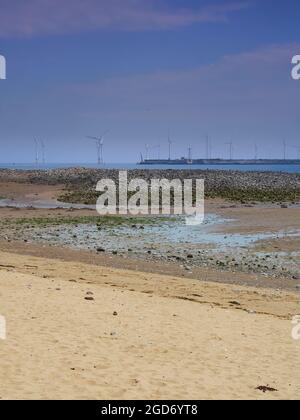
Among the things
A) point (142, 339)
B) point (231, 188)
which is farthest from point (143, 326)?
point (231, 188)

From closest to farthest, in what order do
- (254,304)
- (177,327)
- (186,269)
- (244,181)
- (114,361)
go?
1. (114,361)
2. (177,327)
3. (254,304)
4. (186,269)
5. (244,181)

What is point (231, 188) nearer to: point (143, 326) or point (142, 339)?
point (143, 326)

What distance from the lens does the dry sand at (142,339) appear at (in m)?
10.5

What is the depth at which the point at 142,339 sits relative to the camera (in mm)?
13578

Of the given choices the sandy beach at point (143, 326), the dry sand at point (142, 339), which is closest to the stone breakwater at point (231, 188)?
the sandy beach at point (143, 326)

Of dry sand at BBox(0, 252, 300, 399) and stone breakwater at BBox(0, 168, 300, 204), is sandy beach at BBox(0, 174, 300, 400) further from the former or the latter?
stone breakwater at BBox(0, 168, 300, 204)

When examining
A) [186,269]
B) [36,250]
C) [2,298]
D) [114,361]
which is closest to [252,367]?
[114,361]

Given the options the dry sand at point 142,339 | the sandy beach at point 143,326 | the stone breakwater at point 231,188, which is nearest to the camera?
the dry sand at point 142,339

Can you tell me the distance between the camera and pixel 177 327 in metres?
14.9

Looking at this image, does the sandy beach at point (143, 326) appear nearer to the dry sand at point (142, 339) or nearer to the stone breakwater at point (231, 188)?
the dry sand at point (142, 339)

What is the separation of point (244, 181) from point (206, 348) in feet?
214

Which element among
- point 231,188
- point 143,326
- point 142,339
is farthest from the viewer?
point 231,188

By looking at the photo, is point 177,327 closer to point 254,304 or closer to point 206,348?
point 206,348
